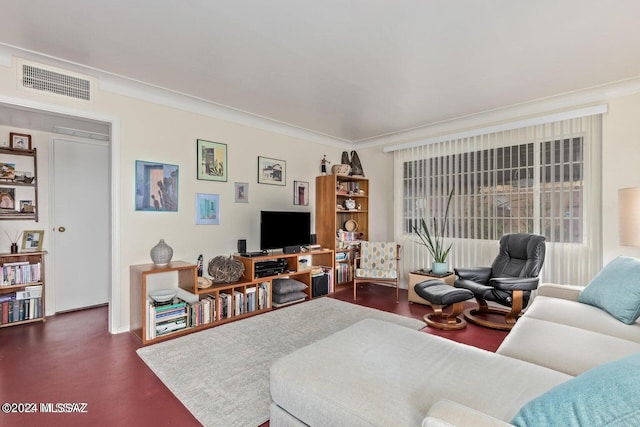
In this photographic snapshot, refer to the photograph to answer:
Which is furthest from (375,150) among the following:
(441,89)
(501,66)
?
(501,66)

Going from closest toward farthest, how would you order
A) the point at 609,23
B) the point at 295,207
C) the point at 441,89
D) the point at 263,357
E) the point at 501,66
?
the point at 609,23, the point at 263,357, the point at 501,66, the point at 441,89, the point at 295,207

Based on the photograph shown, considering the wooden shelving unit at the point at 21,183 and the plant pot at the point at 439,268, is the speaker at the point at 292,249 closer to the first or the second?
the plant pot at the point at 439,268

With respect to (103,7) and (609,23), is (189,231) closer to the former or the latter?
(103,7)

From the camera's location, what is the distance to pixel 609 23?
7.09ft

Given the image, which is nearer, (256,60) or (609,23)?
(609,23)

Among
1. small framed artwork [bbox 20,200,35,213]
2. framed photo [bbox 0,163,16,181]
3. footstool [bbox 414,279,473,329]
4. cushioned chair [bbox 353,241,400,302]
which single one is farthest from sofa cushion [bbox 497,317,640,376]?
framed photo [bbox 0,163,16,181]

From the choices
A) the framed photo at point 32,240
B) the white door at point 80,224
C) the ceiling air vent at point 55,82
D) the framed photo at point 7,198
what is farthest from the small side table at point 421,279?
the framed photo at point 7,198

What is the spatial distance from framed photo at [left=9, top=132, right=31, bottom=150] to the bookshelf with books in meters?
1.25

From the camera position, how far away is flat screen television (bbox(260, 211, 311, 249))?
4.17 metres

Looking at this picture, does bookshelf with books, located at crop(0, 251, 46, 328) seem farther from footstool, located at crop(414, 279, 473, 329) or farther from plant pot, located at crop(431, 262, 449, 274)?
plant pot, located at crop(431, 262, 449, 274)

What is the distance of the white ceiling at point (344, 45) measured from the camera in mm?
2025

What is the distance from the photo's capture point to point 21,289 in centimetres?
345

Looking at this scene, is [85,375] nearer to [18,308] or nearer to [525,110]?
[18,308]

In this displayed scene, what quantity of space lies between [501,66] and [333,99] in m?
1.69
